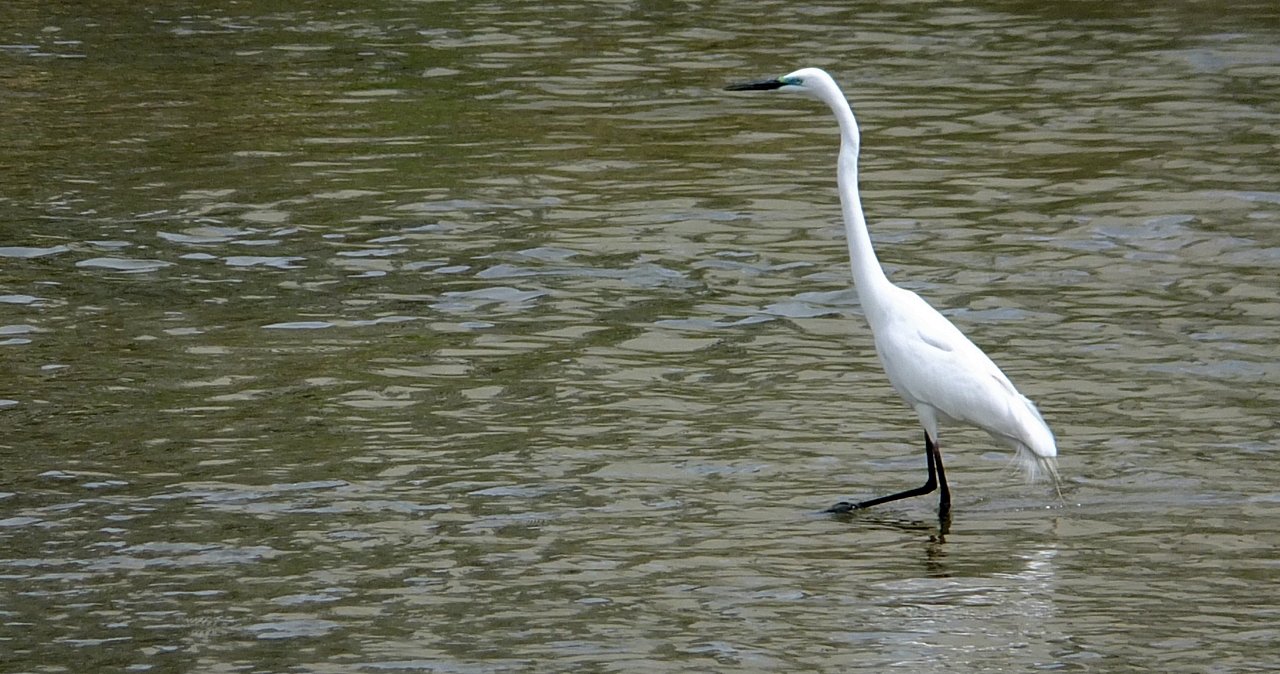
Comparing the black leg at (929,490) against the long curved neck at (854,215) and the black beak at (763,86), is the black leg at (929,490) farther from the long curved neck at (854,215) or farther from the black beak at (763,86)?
the black beak at (763,86)

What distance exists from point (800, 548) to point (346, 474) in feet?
6.20

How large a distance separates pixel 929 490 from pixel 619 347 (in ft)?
7.62

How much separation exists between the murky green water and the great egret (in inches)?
9.6

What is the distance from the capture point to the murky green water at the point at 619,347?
19.2 ft

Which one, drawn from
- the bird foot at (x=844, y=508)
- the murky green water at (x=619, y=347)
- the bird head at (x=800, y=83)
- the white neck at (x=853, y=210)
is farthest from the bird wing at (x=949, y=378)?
the bird head at (x=800, y=83)

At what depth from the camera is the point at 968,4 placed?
16.7m

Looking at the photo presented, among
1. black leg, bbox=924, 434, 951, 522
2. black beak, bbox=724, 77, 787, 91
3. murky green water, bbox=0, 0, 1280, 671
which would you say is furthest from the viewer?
black beak, bbox=724, 77, 787, 91

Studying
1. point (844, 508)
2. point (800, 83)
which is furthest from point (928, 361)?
point (800, 83)

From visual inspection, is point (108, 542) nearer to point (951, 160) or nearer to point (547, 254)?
point (547, 254)

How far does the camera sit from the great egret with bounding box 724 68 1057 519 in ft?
22.0

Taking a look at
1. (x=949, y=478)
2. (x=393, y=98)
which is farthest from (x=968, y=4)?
(x=949, y=478)

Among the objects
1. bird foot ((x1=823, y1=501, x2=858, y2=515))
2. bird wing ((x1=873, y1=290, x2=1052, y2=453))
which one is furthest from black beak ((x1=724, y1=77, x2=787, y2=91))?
bird foot ((x1=823, y1=501, x2=858, y2=515))

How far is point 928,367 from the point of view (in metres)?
6.85

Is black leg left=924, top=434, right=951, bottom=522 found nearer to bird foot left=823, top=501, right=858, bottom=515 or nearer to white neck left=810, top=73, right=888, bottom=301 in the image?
bird foot left=823, top=501, right=858, bottom=515
